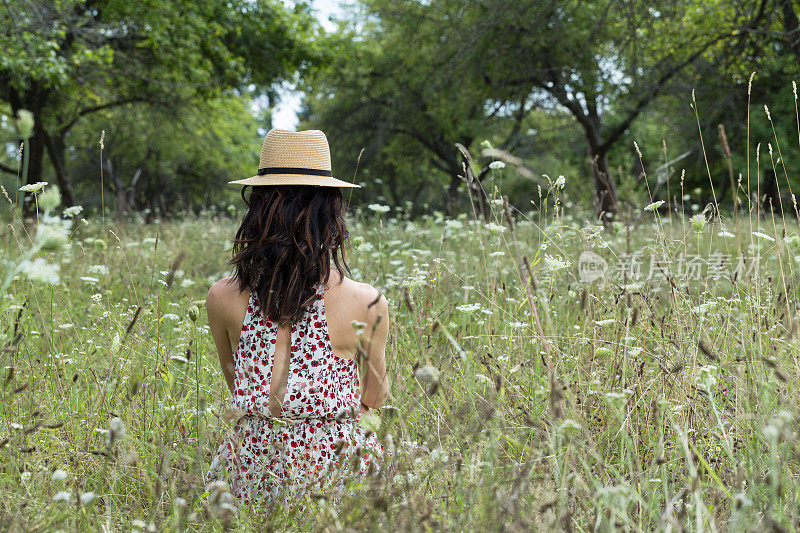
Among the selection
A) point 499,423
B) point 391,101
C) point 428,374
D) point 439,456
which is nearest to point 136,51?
point 391,101

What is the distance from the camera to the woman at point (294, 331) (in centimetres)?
217

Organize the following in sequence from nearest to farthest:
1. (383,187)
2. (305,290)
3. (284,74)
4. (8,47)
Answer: (305,290) → (8,47) → (284,74) → (383,187)

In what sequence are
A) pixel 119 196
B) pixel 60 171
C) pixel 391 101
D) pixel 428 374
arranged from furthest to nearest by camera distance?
pixel 391 101 → pixel 119 196 → pixel 60 171 → pixel 428 374

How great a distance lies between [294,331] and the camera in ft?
7.29

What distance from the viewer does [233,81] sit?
14203 mm

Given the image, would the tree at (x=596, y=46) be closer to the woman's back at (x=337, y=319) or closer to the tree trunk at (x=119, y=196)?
the tree trunk at (x=119, y=196)

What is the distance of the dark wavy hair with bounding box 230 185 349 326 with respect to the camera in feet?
7.08

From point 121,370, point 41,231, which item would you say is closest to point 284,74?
point 121,370

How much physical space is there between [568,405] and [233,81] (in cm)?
1333

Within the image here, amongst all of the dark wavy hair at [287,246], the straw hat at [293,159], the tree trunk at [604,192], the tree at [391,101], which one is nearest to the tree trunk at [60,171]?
the tree at [391,101]

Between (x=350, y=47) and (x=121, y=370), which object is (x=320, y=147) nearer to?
(x=121, y=370)

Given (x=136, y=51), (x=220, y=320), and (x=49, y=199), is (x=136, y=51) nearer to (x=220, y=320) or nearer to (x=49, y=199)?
(x=220, y=320)

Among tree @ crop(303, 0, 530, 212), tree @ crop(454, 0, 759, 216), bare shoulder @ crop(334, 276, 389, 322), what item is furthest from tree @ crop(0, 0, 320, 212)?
bare shoulder @ crop(334, 276, 389, 322)

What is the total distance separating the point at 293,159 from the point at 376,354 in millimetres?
757
